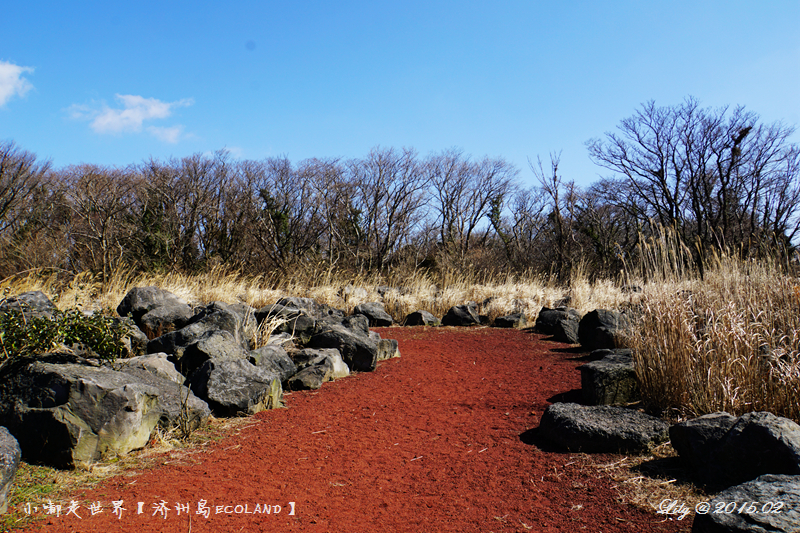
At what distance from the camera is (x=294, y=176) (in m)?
21.0

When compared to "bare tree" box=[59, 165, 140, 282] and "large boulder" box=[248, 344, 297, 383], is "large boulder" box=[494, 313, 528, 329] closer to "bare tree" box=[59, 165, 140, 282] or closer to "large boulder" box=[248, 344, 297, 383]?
"large boulder" box=[248, 344, 297, 383]

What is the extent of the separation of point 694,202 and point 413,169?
13.4 metres

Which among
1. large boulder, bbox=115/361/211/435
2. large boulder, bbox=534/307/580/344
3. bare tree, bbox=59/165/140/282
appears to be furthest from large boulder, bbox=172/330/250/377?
bare tree, bbox=59/165/140/282

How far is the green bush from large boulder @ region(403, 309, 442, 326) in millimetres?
7509

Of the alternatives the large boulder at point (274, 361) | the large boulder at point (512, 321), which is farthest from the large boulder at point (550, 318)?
the large boulder at point (274, 361)

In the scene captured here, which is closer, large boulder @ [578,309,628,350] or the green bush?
the green bush

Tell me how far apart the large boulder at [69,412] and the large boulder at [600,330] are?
21.9 ft

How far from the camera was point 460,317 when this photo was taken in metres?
11.4

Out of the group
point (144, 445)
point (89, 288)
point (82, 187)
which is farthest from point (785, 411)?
point (82, 187)

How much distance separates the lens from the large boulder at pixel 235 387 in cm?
462

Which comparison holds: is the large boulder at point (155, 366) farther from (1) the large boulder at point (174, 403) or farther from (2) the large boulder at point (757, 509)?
(2) the large boulder at point (757, 509)

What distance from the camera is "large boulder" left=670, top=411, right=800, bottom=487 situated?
2.76 metres

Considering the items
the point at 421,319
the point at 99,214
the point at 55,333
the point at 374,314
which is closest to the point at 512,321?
the point at 421,319

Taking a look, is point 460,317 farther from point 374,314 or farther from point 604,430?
point 604,430
